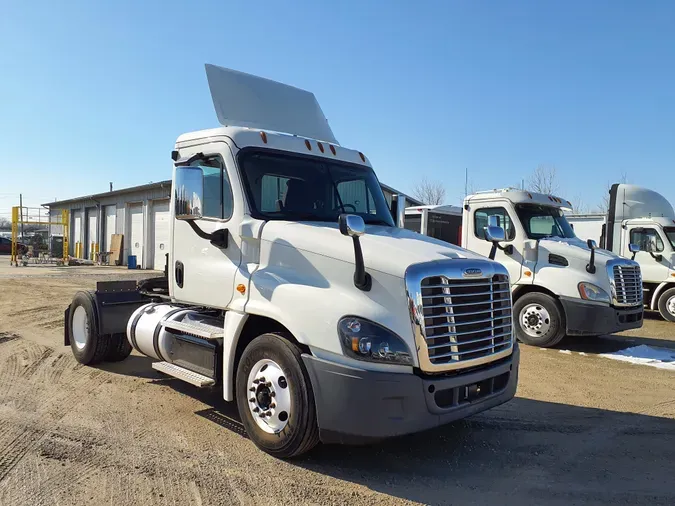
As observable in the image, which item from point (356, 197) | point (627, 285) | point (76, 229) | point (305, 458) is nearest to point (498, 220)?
point (627, 285)

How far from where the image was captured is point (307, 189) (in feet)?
17.6

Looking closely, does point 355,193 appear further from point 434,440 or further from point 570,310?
point 570,310

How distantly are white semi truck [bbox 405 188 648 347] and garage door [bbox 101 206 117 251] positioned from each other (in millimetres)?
29090

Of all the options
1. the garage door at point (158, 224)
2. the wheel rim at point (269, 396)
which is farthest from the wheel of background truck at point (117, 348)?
the garage door at point (158, 224)

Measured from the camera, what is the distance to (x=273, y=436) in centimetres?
439

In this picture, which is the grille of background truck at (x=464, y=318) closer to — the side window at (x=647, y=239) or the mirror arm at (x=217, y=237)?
the mirror arm at (x=217, y=237)

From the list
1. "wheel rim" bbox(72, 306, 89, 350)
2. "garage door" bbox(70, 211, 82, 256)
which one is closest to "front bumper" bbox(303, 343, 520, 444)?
"wheel rim" bbox(72, 306, 89, 350)

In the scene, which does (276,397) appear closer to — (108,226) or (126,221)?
(126,221)

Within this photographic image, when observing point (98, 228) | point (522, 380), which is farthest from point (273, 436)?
point (98, 228)

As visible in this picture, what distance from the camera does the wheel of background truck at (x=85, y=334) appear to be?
286 inches

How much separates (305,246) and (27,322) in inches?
346

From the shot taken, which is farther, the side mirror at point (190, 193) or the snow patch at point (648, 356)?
the snow patch at point (648, 356)

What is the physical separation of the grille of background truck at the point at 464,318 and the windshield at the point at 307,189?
4.99 ft

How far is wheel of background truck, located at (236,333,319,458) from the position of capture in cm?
413
